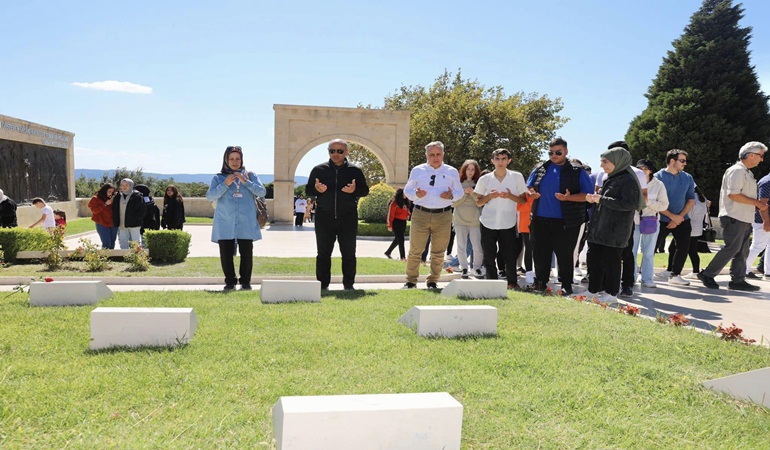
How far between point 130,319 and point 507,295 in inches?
162

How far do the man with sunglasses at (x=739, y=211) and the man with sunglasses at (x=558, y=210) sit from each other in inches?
99.5

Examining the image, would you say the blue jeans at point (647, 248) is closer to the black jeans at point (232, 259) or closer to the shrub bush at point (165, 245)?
the black jeans at point (232, 259)

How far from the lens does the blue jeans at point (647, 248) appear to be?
7.57 meters

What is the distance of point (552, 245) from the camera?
265 inches

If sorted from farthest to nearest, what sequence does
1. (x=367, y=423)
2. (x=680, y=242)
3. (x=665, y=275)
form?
(x=665, y=275)
(x=680, y=242)
(x=367, y=423)

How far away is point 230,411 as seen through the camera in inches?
103

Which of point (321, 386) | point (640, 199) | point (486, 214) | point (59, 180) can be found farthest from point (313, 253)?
point (59, 180)

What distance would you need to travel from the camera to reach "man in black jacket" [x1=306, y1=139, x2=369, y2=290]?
6.55m

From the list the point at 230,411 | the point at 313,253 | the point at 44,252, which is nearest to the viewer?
the point at 230,411

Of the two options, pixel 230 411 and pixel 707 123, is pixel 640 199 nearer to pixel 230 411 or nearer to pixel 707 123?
pixel 230 411

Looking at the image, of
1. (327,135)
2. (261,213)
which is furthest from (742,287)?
(327,135)

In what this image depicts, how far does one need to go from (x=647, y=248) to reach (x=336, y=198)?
191 inches

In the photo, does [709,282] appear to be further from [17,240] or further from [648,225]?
[17,240]

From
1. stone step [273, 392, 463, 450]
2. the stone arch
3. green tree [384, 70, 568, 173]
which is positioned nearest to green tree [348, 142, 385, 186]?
green tree [384, 70, 568, 173]
